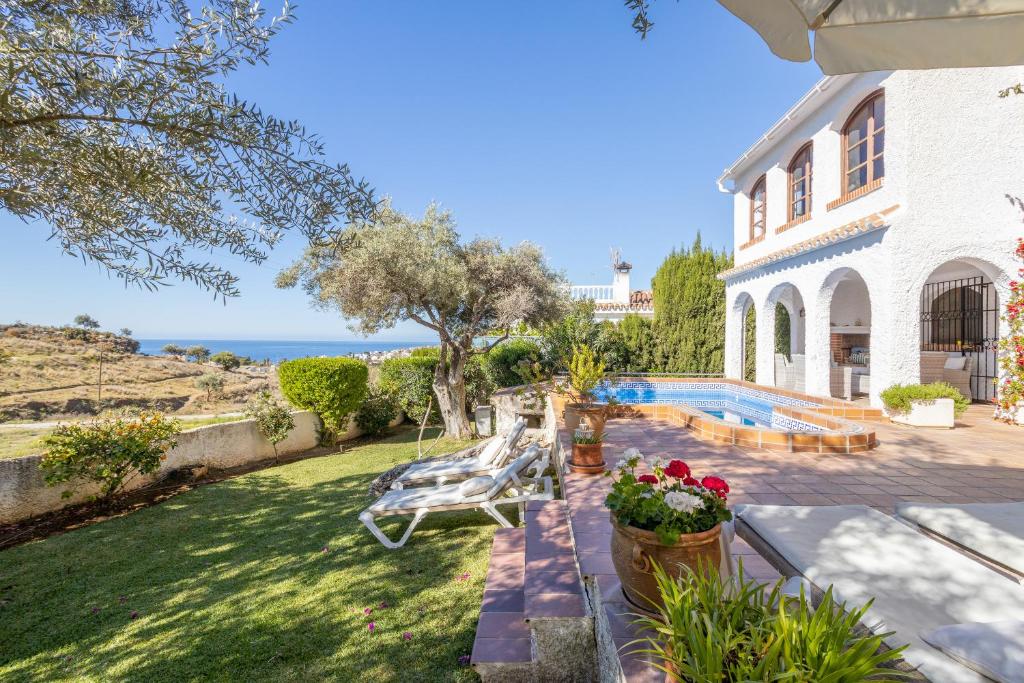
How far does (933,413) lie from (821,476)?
4509 millimetres

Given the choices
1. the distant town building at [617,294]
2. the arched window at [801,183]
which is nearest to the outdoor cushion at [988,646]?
the arched window at [801,183]

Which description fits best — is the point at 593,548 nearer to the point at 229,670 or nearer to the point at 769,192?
the point at 229,670

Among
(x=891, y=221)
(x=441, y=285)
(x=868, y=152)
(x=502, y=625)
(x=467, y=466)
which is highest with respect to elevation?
(x=868, y=152)

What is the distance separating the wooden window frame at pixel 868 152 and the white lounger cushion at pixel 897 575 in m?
9.53

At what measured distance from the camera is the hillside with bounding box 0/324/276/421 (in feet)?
38.1

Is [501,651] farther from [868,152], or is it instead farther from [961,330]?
[961,330]

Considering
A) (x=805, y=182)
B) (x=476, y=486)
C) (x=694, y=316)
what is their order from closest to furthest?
(x=476, y=486), (x=805, y=182), (x=694, y=316)

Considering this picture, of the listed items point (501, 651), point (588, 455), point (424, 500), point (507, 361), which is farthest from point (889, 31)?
point (507, 361)

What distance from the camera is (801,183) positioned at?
12617 mm

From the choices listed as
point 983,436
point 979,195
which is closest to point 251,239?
point 983,436

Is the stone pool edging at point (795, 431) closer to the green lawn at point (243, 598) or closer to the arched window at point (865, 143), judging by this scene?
the green lawn at point (243, 598)

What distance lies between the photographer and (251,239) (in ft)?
9.73

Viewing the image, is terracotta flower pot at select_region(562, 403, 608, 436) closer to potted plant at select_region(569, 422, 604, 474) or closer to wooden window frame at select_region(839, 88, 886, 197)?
potted plant at select_region(569, 422, 604, 474)

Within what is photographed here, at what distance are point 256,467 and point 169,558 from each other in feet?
14.3
